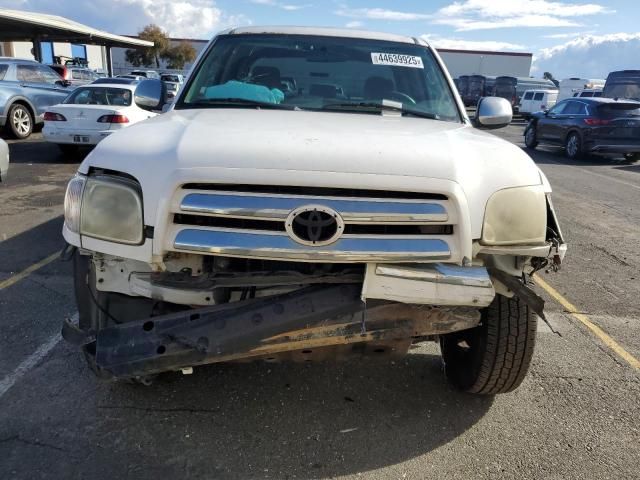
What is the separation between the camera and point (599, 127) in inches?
562

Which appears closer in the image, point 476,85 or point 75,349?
point 75,349

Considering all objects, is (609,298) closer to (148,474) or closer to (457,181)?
(457,181)

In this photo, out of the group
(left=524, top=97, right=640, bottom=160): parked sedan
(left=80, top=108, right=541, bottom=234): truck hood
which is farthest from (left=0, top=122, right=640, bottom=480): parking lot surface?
(left=524, top=97, right=640, bottom=160): parked sedan

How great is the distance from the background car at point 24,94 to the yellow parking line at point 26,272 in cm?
947

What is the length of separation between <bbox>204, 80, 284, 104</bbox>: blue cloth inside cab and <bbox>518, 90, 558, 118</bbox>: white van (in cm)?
2795

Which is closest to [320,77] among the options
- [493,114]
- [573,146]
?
[493,114]

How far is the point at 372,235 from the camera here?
7.50 feet

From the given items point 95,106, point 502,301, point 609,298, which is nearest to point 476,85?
point 95,106

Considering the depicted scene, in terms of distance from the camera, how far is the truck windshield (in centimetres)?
362

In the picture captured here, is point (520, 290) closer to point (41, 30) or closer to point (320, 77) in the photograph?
point (320, 77)

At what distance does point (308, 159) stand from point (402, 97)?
175 cm

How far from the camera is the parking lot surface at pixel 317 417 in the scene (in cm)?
261

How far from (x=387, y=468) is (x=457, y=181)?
1408mm

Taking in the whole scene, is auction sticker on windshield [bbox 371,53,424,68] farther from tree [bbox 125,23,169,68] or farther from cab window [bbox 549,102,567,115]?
tree [bbox 125,23,169,68]
